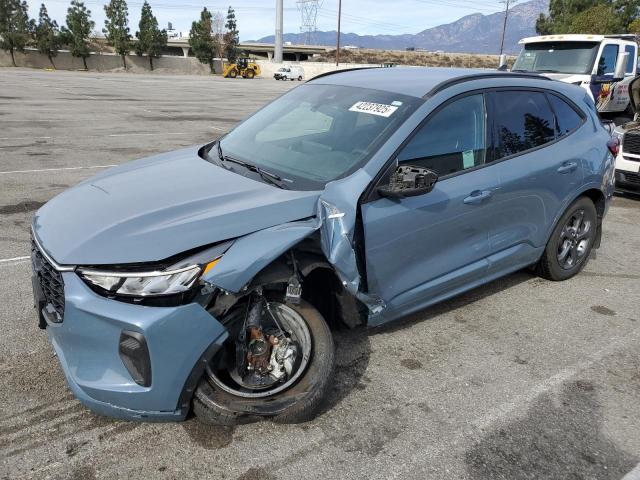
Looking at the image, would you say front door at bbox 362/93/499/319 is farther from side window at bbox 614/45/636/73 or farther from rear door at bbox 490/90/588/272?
side window at bbox 614/45/636/73

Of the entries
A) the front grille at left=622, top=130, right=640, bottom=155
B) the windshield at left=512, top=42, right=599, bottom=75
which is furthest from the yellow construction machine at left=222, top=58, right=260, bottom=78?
the front grille at left=622, top=130, right=640, bottom=155

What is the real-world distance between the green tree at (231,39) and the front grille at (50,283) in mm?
73990

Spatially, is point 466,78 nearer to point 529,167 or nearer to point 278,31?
point 529,167

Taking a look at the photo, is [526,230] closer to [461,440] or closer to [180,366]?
[461,440]

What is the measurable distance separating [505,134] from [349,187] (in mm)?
1494

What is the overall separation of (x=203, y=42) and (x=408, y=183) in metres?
69.7

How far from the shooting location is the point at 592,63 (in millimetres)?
11969

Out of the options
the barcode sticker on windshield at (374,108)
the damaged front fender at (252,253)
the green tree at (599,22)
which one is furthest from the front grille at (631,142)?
the green tree at (599,22)

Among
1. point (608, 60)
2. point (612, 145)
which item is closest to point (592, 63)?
point (608, 60)

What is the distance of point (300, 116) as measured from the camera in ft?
12.9

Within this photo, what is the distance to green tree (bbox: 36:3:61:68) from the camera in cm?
5753

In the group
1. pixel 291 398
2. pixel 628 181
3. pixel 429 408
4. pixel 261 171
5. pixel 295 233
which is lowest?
pixel 429 408

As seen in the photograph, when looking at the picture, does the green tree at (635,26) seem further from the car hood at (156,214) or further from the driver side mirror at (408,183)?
the car hood at (156,214)

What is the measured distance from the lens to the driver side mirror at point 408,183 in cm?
294
